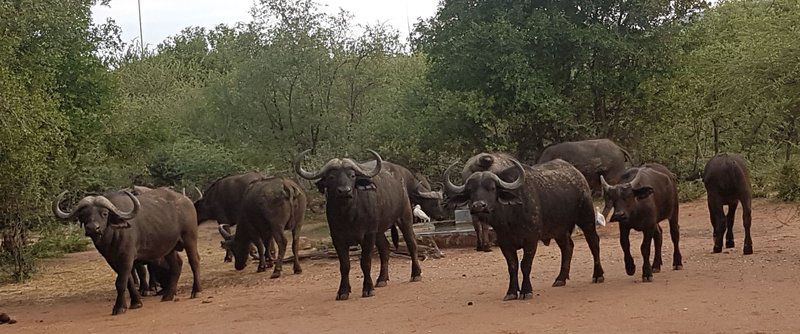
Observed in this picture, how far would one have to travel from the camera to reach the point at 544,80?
24.6 m

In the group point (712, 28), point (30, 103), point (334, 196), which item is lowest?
point (334, 196)

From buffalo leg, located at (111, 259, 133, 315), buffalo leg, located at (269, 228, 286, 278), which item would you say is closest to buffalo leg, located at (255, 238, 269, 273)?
buffalo leg, located at (269, 228, 286, 278)

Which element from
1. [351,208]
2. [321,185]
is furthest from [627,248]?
[321,185]

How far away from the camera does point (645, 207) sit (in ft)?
41.2

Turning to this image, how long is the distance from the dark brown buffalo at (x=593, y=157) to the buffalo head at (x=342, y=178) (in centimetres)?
933

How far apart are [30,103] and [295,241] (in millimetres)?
5315

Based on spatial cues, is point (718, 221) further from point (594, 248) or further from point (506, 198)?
point (506, 198)

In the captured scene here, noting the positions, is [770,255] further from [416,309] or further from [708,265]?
[416,309]

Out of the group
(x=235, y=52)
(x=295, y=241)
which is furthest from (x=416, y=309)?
(x=235, y=52)

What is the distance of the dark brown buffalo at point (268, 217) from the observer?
17188mm

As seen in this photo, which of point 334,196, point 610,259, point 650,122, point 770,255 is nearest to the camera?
point 334,196

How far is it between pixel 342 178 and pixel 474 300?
2.62 metres

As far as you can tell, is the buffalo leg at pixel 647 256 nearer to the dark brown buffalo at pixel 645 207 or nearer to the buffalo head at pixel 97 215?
the dark brown buffalo at pixel 645 207

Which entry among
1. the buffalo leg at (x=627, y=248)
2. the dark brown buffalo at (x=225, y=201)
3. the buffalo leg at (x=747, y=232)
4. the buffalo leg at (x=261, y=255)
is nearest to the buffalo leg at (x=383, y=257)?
the buffalo leg at (x=627, y=248)
